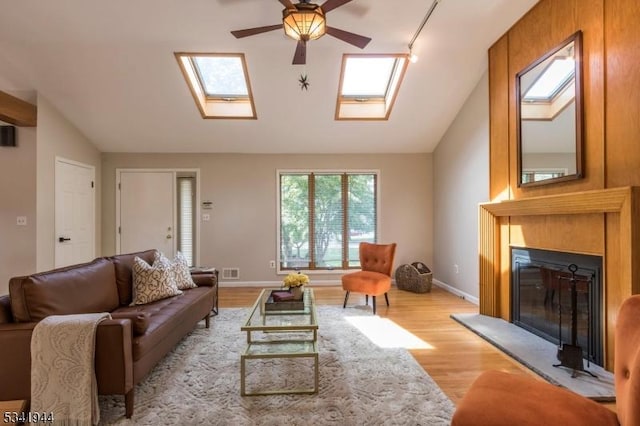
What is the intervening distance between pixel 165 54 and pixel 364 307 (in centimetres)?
407

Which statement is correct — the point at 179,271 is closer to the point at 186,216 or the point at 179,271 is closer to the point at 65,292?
the point at 65,292

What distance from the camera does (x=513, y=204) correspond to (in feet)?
11.2

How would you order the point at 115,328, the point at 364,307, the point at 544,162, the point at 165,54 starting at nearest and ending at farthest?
the point at 115,328 < the point at 544,162 < the point at 165,54 < the point at 364,307

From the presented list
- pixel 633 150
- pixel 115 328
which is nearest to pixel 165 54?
pixel 115 328

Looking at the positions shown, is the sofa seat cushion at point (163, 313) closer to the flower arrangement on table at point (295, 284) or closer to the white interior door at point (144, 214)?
the flower arrangement on table at point (295, 284)

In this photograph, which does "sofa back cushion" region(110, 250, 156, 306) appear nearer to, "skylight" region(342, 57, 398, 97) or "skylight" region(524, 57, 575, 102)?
"skylight" region(342, 57, 398, 97)

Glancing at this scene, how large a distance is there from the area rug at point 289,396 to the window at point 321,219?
110 inches

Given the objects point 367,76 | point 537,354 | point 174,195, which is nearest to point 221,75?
point 367,76

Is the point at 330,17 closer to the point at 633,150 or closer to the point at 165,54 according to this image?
the point at 165,54

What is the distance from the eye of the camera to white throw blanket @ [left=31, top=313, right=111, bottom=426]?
1.89 m

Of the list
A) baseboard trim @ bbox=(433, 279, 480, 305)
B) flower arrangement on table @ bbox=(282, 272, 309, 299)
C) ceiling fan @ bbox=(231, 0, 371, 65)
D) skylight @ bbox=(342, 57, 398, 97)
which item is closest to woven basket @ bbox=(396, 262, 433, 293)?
baseboard trim @ bbox=(433, 279, 480, 305)

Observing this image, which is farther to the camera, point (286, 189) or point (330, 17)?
point (286, 189)

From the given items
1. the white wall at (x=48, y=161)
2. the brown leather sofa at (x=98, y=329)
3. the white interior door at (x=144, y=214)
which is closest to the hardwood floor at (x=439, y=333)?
the brown leather sofa at (x=98, y=329)

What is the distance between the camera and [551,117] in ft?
10.2
